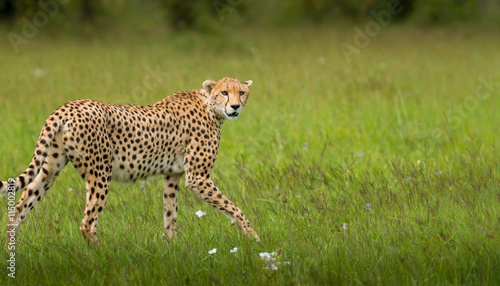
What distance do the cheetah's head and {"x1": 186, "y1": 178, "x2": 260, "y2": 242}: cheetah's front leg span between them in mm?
544

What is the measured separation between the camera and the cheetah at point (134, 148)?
4.39m

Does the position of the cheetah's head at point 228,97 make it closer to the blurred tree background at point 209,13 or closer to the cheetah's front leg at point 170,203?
the cheetah's front leg at point 170,203

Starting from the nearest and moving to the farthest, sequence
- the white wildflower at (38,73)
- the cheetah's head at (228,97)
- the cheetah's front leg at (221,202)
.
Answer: the cheetah's front leg at (221,202) → the cheetah's head at (228,97) → the white wildflower at (38,73)

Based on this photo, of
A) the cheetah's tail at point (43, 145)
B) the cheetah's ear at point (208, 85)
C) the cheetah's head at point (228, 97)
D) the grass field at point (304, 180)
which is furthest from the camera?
the cheetah's ear at point (208, 85)

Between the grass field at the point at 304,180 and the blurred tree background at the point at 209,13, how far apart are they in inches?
139

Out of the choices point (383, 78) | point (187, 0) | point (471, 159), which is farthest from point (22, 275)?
point (187, 0)

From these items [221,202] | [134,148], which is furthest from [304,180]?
[134,148]

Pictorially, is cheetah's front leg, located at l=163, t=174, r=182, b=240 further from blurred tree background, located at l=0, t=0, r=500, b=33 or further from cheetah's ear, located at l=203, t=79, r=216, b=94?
blurred tree background, located at l=0, t=0, r=500, b=33

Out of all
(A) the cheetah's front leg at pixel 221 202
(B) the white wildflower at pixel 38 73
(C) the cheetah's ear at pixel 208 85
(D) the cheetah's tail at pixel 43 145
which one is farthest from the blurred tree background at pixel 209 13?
(D) the cheetah's tail at pixel 43 145

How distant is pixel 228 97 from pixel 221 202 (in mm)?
787

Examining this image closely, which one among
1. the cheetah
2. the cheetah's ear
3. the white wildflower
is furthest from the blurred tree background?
the cheetah

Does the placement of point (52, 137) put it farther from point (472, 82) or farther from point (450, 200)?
point (472, 82)

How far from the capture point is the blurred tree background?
1784 cm

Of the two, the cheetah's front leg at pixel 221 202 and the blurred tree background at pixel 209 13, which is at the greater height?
the blurred tree background at pixel 209 13
